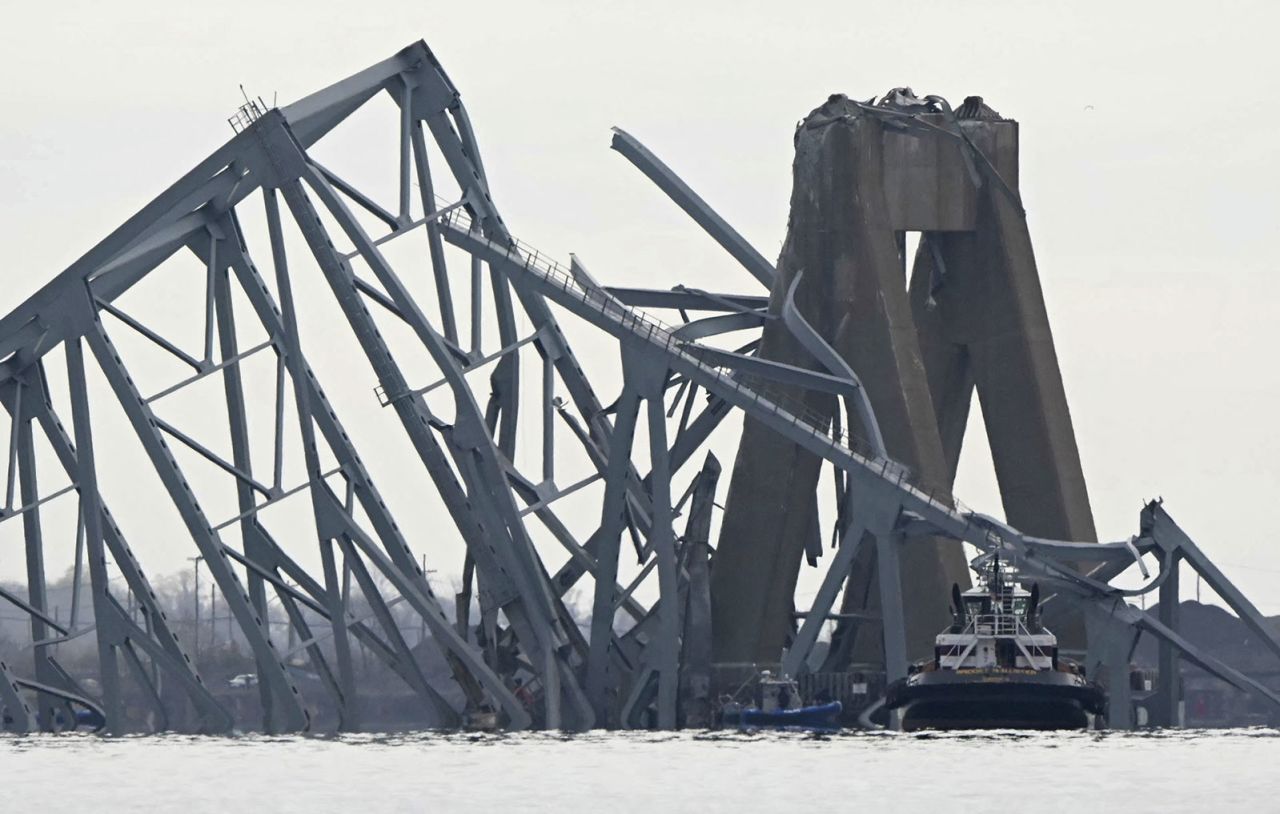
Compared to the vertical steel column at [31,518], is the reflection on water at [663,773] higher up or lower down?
lower down

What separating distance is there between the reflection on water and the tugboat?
981 millimetres

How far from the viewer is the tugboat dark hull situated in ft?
349

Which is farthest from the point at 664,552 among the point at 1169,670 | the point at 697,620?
the point at 1169,670

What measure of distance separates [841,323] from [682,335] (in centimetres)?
620

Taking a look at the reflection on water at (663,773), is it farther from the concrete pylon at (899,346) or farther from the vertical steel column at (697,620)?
the concrete pylon at (899,346)

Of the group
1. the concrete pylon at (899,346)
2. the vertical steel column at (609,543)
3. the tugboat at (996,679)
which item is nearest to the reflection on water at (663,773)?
the tugboat at (996,679)

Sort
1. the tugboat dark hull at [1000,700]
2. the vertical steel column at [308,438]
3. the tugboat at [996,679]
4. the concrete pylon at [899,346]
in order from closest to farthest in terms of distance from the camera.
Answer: the tugboat dark hull at [1000,700], the tugboat at [996,679], the vertical steel column at [308,438], the concrete pylon at [899,346]

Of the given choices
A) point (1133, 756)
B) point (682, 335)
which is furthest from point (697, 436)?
point (1133, 756)

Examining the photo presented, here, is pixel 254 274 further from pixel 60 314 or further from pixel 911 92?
pixel 911 92

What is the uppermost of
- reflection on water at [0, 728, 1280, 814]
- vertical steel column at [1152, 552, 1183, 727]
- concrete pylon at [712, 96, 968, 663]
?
concrete pylon at [712, 96, 968, 663]

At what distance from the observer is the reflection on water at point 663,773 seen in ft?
255

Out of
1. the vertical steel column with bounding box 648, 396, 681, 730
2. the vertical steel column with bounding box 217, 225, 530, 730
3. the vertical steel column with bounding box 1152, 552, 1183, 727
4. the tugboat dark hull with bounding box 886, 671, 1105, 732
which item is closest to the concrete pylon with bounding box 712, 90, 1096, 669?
the vertical steel column with bounding box 1152, 552, 1183, 727

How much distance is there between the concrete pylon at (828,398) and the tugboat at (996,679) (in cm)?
1217

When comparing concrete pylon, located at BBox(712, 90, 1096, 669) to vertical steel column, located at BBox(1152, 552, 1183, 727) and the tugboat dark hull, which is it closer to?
vertical steel column, located at BBox(1152, 552, 1183, 727)
